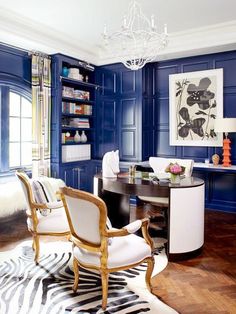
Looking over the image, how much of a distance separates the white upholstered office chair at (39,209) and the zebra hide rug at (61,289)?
0.79 feet

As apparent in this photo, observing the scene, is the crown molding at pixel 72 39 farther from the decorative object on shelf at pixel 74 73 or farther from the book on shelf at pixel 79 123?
the book on shelf at pixel 79 123

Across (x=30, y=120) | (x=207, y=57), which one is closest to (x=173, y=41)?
(x=207, y=57)

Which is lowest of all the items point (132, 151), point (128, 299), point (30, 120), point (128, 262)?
point (128, 299)

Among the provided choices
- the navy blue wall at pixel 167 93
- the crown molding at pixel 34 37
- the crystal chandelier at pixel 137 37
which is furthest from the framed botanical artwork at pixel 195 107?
the crown molding at pixel 34 37

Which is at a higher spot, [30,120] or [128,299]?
[30,120]

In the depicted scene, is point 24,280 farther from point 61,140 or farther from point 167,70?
point 167,70

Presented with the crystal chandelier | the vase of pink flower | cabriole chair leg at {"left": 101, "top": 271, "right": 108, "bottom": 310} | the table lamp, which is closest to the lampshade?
the table lamp

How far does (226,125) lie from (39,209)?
3.11 meters

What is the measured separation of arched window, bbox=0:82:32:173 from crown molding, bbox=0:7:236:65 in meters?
0.76

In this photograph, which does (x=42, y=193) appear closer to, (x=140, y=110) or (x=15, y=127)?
(x=15, y=127)

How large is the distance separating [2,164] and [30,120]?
0.98 metres

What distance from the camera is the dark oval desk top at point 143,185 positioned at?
3107 millimetres

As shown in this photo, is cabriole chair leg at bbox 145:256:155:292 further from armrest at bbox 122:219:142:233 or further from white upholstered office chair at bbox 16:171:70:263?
white upholstered office chair at bbox 16:171:70:263

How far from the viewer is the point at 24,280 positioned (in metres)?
2.62
